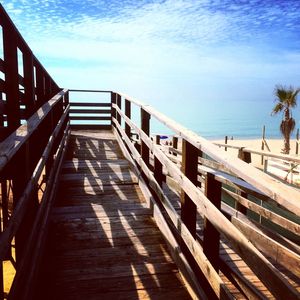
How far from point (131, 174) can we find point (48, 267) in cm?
343

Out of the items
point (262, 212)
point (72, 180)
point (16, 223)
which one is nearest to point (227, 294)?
point (16, 223)

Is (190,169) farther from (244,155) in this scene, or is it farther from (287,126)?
(287,126)

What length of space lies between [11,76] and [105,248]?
6.38ft

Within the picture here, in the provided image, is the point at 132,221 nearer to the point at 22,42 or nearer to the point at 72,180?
the point at 72,180

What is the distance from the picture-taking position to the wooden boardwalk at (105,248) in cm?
312

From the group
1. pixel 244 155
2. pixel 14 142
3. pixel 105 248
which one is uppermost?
pixel 14 142

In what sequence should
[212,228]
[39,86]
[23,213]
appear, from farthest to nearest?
[39,86]
[212,228]
[23,213]

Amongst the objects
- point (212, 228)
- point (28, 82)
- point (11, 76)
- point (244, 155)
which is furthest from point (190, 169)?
point (244, 155)

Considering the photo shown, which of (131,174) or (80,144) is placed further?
(80,144)

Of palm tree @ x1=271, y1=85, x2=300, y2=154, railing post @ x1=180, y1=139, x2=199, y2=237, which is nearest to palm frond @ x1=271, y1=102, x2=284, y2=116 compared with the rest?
palm tree @ x1=271, y1=85, x2=300, y2=154

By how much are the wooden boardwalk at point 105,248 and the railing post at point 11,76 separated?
1.39 metres

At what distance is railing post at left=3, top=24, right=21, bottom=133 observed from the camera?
3117mm

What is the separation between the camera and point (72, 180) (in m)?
6.23

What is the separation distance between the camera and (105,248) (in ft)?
12.5
